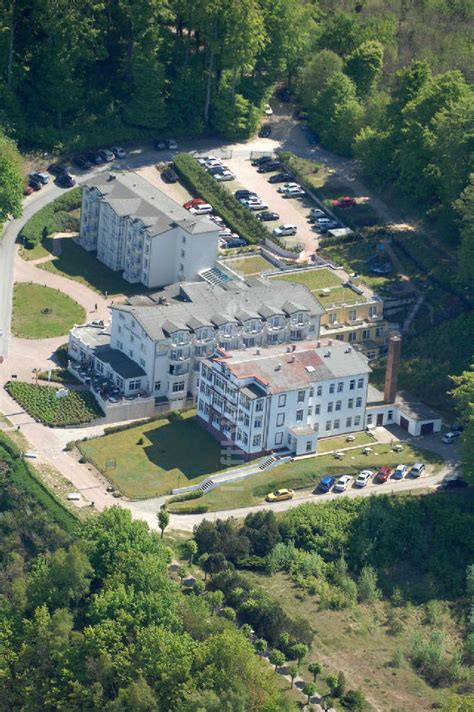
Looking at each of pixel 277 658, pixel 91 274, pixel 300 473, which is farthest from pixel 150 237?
pixel 277 658

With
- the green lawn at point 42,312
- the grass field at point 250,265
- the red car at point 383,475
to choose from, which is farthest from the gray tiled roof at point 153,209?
the red car at point 383,475

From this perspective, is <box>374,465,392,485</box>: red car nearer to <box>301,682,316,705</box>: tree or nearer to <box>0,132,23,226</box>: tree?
<box>301,682,316,705</box>: tree

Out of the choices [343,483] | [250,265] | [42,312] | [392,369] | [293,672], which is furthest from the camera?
[250,265]

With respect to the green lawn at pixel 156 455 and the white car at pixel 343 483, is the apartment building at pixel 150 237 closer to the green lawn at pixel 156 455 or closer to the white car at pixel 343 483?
the green lawn at pixel 156 455

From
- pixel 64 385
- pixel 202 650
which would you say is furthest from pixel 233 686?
pixel 64 385

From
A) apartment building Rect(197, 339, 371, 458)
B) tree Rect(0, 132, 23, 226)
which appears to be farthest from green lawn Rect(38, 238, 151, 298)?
apartment building Rect(197, 339, 371, 458)

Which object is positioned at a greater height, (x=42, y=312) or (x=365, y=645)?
(x=42, y=312)

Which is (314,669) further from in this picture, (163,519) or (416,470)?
(416,470)
